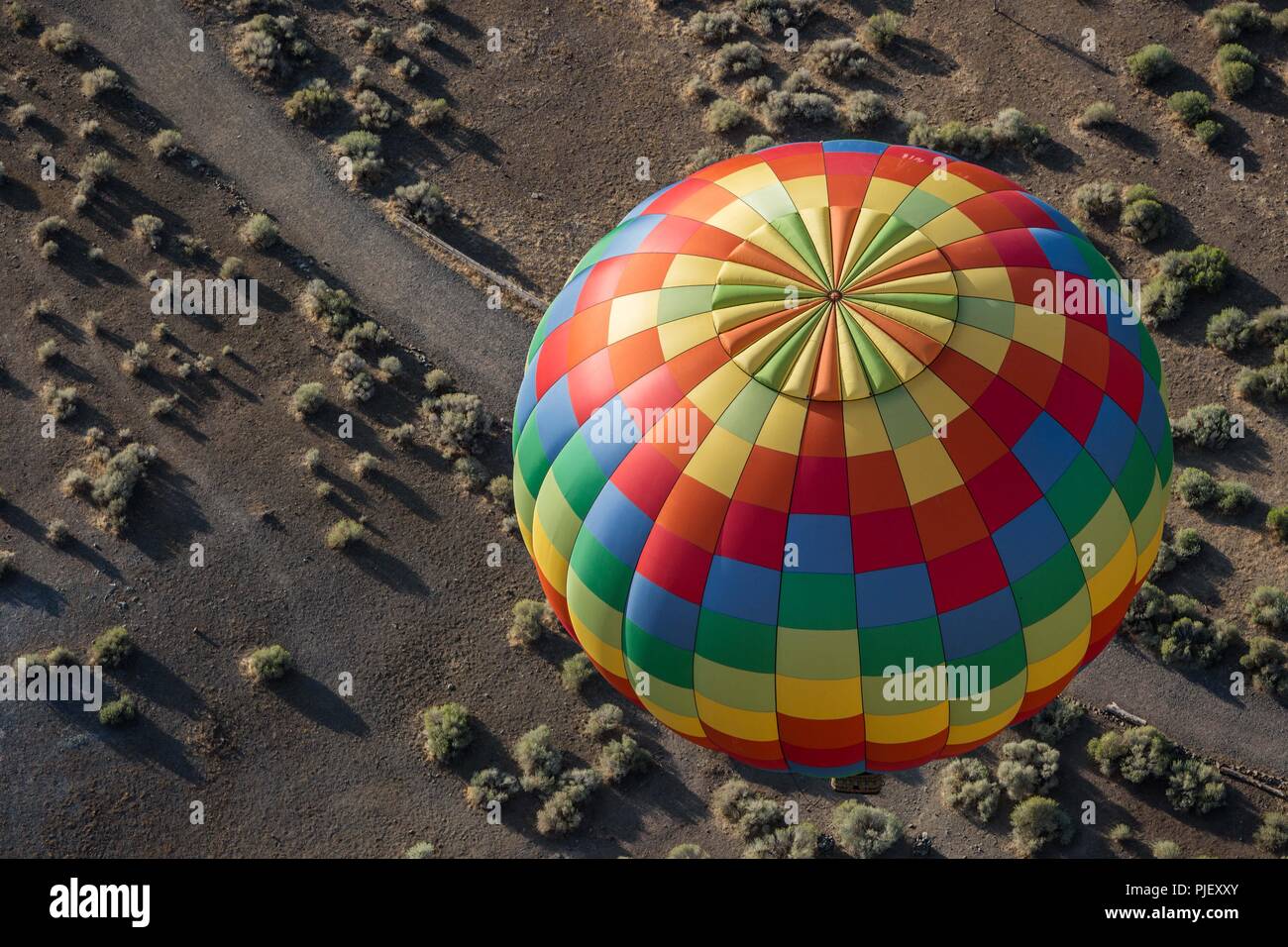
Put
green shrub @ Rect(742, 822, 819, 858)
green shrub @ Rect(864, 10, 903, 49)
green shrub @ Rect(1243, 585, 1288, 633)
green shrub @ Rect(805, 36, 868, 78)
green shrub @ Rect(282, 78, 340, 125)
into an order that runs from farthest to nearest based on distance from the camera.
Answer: green shrub @ Rect(864, 10, 903, 49) → green shrub @ Rect(282, 78, 340, 125) → green shrub @ Rect(805, 36, 868, 78) → green shrub @ Rect(1243, 585, 1288, 633) → green shrub @ Rect(742, 822, 819, 858)

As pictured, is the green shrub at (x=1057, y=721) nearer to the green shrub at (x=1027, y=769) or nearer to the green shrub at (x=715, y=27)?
the green shrub at (x=1027, y=769)

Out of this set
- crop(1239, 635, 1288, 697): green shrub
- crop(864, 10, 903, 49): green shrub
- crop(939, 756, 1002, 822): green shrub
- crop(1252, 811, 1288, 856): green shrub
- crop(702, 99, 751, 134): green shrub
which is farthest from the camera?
crop(864, 10, 903, 49): green shrub

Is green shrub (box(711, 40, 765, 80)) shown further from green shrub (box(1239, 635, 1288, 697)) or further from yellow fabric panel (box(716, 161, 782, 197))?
green shrub (box(1239, 635, 1288, 697))

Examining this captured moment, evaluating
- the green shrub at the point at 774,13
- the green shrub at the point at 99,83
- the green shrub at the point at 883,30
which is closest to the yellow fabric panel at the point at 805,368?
the green shrub at the point at 883,30

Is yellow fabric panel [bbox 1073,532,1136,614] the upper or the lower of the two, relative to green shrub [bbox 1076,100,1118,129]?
lower

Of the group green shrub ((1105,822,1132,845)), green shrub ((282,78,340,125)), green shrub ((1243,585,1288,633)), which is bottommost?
green shrub ((1105,822,1132,845))

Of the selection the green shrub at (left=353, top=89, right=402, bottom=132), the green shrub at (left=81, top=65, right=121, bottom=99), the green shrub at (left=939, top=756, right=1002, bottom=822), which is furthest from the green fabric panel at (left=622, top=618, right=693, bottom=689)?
the green shrub at (left=81, top=65, right=121, bottom=99)

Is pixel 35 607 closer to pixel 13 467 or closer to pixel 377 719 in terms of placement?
pixel 13 467

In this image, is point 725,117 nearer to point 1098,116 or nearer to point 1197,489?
point 1098,116
